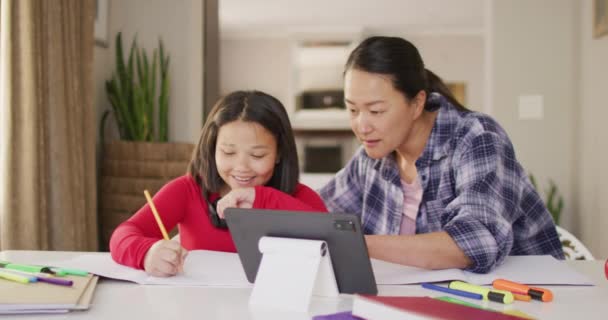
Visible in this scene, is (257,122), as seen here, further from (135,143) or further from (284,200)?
(135,143)

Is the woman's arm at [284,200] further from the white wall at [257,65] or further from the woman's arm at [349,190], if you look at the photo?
the white wall at [257,65]

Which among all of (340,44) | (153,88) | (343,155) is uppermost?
(340,44)

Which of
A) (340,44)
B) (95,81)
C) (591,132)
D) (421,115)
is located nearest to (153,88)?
(95,81)

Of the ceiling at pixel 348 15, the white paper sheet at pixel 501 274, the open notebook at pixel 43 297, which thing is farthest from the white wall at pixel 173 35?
the ceiling at pixel 348 15

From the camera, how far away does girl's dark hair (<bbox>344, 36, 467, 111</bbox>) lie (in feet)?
5.00

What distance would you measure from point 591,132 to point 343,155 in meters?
6.82

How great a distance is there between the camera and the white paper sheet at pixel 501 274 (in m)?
1.12

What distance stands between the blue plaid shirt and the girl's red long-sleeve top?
26cm

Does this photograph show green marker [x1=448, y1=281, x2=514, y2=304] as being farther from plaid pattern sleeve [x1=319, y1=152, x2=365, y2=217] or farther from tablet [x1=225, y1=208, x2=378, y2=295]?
plaid pattern sleeve [x1=319, y1=152, x2=365, y2=217]

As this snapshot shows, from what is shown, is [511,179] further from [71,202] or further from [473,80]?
[473,80]

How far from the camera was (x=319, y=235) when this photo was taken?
965 millimetres

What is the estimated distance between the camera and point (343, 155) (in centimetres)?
960

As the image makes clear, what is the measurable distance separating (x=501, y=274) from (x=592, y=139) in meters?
1.86

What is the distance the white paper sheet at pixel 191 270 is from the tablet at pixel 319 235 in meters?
0.08
